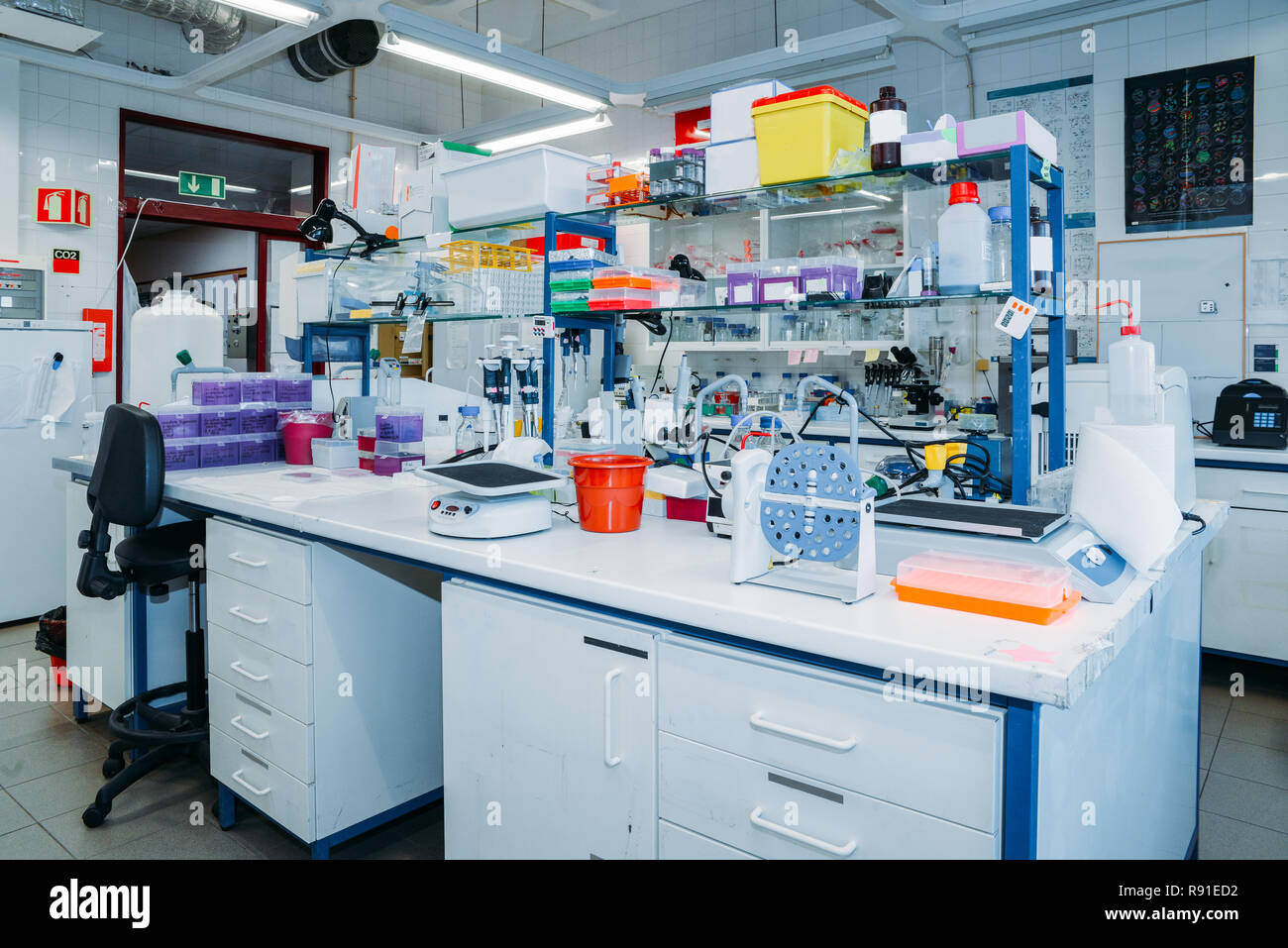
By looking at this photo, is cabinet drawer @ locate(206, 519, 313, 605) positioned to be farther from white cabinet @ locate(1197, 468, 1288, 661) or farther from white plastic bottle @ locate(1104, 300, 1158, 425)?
white cabinet @ locate(1197, 468, 1288, 661)

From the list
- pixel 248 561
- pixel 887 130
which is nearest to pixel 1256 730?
pixel 887 130

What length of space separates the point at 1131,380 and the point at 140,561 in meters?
2.46

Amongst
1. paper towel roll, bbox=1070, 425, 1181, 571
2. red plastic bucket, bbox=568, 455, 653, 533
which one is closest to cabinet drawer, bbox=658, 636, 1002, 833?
paper towel roll, bbox=1070, 425, 1181, 571

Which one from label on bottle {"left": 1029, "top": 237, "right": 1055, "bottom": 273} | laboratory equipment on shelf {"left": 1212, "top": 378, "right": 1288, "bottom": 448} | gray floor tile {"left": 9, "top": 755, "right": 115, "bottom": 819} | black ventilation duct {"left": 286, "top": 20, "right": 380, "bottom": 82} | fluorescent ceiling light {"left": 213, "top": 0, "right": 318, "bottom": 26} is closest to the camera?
label on bottle {"left": 1029, "top": 237, "right": 1055, "bottom": 273}

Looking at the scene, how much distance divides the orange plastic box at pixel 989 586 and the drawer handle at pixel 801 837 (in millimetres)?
373

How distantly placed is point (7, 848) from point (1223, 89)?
537 cm

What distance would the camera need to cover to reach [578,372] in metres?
2.76

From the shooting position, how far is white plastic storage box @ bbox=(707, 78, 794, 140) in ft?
7.25

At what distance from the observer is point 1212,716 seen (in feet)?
10.4

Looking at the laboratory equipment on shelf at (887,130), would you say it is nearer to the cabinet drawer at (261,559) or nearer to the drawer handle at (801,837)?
→ the drawer handle at (801,837)

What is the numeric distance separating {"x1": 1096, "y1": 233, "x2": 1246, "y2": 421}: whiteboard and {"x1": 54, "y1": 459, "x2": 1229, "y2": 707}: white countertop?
237 centimetres

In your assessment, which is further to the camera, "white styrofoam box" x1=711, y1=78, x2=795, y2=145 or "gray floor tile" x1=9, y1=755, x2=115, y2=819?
"gray floor tile" x1=9, y1=755, x2=115, y2=819

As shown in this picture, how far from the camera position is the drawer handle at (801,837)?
1.24 m
